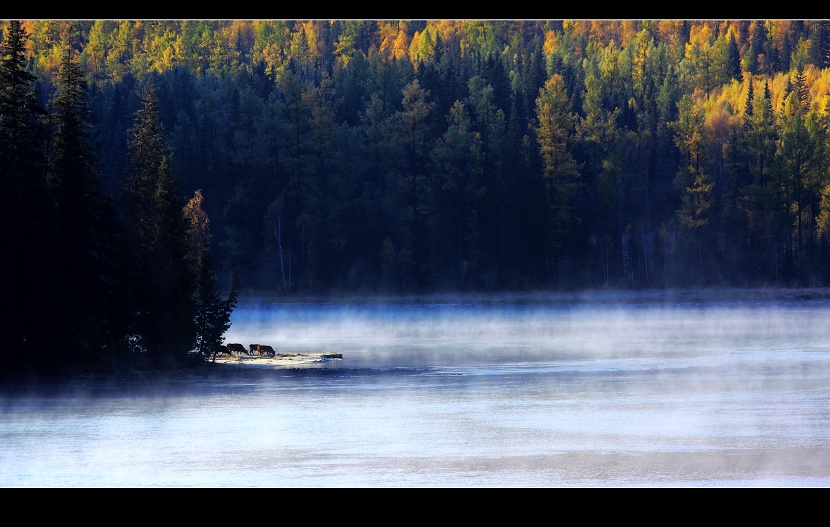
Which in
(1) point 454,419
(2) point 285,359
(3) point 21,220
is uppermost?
(3) point 21,220

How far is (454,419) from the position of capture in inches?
810

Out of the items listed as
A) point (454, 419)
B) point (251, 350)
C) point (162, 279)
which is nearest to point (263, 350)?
point (251, 350)

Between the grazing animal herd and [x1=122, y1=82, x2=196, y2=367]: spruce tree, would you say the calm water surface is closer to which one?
the grazing animal herd

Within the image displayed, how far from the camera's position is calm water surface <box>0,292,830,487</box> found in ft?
50.5

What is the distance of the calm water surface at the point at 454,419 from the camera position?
15406 millimetres

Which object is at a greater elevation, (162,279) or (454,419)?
(162,279)

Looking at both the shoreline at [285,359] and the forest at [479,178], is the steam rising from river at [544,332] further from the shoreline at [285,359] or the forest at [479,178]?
the forest at [479,178]

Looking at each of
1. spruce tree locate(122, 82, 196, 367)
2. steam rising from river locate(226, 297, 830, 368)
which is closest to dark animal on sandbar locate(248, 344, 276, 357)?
spruce tree locate(122, 82, 196, 367)

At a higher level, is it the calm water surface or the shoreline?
the shoreline

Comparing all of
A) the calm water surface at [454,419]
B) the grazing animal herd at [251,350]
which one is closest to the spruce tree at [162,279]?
the grazing animal herd at [251,350]

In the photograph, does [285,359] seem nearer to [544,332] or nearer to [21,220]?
[21,220]
